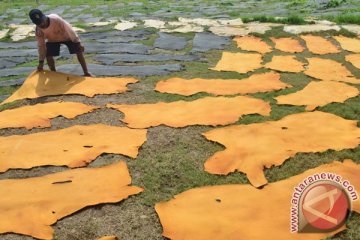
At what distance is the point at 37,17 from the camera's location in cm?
593

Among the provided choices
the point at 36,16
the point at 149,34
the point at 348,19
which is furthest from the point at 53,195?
the point at 348,19

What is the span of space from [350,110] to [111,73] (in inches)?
154

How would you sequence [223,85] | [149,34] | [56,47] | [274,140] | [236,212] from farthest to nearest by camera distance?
[149,34] → [56,47] → [223,85] → [274,140] → [236,212]

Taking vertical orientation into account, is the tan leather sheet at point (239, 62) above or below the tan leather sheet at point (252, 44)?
above

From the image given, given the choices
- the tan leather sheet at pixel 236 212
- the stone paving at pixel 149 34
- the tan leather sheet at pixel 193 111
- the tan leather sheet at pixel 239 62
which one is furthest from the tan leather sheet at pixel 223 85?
the tan leather sheet at pixel 236 212

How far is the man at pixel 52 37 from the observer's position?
6285mm

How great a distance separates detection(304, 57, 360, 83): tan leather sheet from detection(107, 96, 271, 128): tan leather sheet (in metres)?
1.68

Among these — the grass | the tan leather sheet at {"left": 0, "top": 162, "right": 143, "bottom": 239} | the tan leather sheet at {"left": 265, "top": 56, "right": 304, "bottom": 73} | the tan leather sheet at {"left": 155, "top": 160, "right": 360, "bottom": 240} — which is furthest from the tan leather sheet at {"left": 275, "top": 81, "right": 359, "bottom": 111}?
the tan leather sheet at {"left": 0, "top": 162, "right": 143, "bottom": 239}

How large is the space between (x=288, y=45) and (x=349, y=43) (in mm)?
1267

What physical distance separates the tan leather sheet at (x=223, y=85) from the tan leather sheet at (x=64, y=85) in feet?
Result: 2.21

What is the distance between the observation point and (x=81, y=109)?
5410 millimetres

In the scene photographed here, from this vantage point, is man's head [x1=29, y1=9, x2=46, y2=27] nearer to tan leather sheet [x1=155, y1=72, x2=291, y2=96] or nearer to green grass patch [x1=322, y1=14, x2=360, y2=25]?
tan leather sheet [x1=155, y1=72, x2=291, y2=96]

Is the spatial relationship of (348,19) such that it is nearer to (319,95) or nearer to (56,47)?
(319,95)

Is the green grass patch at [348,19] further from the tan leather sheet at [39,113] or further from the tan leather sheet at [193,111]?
the tan leather sheet at [39,113]
